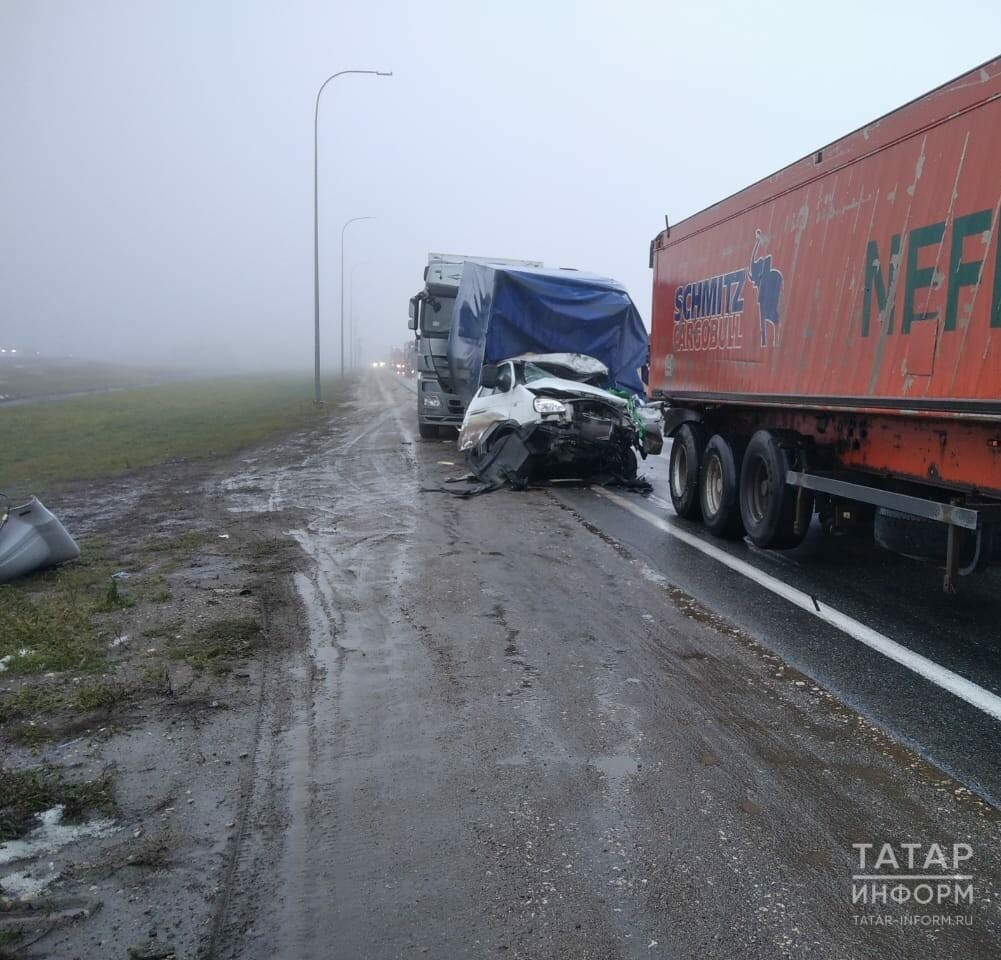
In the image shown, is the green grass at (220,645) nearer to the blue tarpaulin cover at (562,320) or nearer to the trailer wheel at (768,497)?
the trailer wheel at (768,497)

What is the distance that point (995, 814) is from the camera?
3.44 m

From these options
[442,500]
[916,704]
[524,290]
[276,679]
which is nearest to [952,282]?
[916,704]

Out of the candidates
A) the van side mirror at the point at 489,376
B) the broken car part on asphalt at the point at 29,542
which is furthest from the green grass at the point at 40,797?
the van side mirror at the point at 489,376

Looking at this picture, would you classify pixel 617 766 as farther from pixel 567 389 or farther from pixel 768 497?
pixel 567 389

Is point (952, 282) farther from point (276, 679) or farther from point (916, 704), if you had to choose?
point (276, 679)

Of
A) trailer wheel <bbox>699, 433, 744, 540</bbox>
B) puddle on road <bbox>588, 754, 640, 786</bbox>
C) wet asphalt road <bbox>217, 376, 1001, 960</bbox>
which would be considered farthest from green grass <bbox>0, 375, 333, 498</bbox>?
puddle on road <bbox>588, 754, 640, 786</bbox>

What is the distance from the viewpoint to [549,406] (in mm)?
12234

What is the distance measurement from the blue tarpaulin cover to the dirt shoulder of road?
299 inches

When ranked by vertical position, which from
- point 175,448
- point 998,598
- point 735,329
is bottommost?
point 175,448

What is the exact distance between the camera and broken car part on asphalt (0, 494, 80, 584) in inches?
271

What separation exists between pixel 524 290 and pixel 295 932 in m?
13.2

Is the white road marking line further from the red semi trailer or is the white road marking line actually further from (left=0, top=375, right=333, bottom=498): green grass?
(left=0, top=375, right=333, bottom=498): green grass

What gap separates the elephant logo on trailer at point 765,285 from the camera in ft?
26.1

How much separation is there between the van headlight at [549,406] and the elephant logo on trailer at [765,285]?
4084mm
